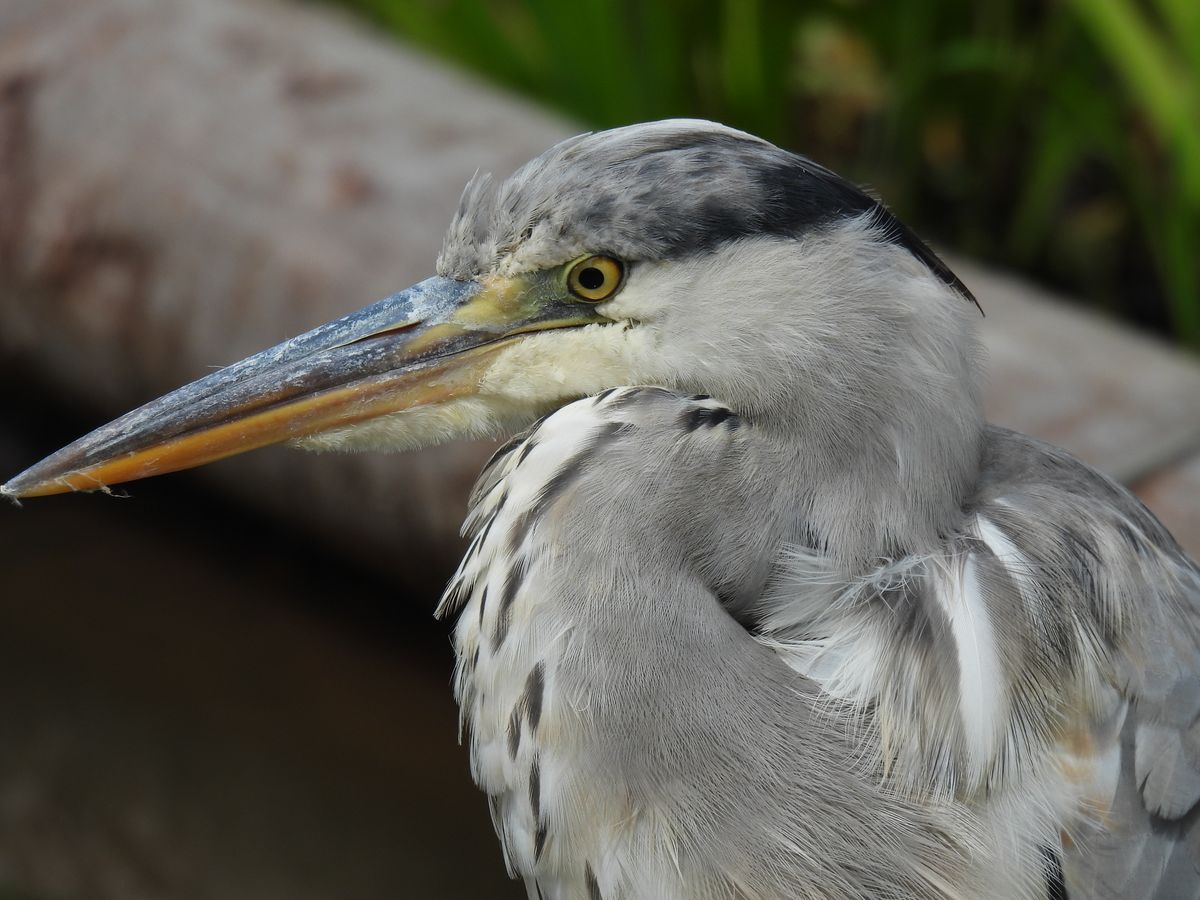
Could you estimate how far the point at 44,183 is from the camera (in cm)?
307

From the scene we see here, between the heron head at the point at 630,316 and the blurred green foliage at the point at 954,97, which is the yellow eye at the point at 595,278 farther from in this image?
the blurred green foliage at the point at 954,97

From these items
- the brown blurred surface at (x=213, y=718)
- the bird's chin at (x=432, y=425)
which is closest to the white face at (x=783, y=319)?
the bird's chin at (x=432, y=425)

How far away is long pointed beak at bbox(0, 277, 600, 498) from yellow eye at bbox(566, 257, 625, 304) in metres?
0.11

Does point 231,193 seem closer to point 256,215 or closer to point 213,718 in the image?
point 256,215

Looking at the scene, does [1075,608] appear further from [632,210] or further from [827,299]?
[632,210]

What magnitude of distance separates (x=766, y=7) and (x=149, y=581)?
2131 millimetres

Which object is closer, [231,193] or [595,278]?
[595,278]

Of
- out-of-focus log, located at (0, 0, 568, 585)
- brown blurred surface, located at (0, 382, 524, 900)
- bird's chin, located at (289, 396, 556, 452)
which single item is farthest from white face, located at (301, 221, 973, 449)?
brown blurred surface, located at (0, 382, 524, 900)

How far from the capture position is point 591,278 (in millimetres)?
1412

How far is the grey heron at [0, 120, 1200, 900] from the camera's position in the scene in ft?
4.23

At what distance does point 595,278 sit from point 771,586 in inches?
14.0

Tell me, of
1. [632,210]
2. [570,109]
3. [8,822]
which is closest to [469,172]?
[570,109]

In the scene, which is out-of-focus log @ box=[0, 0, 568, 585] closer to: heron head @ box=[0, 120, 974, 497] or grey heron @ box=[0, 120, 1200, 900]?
heron head @ box=[0, 120, 974, 497]

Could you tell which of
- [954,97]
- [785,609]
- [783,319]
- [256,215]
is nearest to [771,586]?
[785,609]
